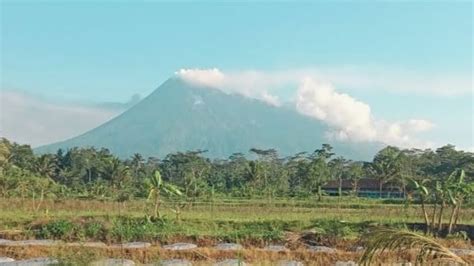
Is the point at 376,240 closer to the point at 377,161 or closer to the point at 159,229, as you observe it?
the point at 159,229

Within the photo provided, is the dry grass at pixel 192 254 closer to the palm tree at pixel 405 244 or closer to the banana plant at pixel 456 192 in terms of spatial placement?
the banana plant at pixel 456 192

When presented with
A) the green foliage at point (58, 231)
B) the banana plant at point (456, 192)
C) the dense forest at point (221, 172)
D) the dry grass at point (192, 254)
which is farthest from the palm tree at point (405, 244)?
the dense forest at point (221, 172)

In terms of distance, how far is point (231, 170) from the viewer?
57.4 m

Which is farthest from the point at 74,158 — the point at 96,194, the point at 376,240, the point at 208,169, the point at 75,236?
the point at 376,240

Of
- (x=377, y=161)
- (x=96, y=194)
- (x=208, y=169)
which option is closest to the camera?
(x=96, y=194)

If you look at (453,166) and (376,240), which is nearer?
(376,240)

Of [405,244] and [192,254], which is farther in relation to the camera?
[192,254]

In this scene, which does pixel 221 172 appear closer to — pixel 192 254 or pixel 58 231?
pixel 58 231

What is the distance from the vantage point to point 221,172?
56781 mm

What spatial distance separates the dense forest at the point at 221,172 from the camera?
36156 millimetres

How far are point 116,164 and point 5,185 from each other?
1340 cm

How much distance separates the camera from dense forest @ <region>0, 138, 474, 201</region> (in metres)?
36.2

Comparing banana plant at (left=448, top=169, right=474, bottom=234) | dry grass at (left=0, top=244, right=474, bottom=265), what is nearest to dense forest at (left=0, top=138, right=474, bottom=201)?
banana plant at (left=448, top=169, right=474, bottom=234)

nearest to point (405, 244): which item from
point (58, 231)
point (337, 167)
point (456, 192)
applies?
point (58, 231)
